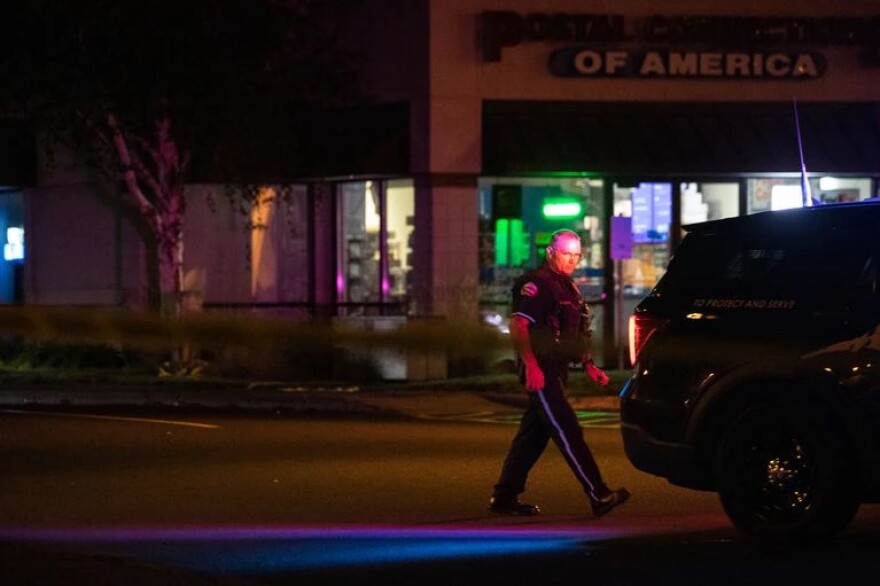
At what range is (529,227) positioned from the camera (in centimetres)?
2328

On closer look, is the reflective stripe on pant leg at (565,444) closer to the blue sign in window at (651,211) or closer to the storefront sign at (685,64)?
the storefront sign at (685,64)

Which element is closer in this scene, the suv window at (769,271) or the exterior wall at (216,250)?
the suv window at (769,271)

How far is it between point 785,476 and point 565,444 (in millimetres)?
1521

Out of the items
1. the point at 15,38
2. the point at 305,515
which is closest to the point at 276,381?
the point at 15,38

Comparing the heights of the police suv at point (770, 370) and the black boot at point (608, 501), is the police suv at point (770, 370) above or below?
above

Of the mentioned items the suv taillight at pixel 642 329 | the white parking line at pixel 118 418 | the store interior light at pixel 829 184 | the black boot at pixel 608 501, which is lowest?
the white parking line at pixel 118 418

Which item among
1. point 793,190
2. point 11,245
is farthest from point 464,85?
point 11,245

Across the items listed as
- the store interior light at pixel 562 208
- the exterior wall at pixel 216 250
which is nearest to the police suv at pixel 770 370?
the store interior light at pixel 562 208

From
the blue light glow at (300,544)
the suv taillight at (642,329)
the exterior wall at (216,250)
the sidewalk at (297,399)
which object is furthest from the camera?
the exterior wall at (216,250)

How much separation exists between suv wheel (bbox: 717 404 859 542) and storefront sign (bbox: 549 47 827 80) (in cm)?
1458

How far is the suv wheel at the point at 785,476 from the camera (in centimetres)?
824

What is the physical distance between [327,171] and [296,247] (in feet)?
6.35

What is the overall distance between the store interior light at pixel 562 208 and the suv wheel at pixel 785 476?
48.8 feet

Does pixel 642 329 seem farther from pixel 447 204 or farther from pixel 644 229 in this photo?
pixel 644 229
